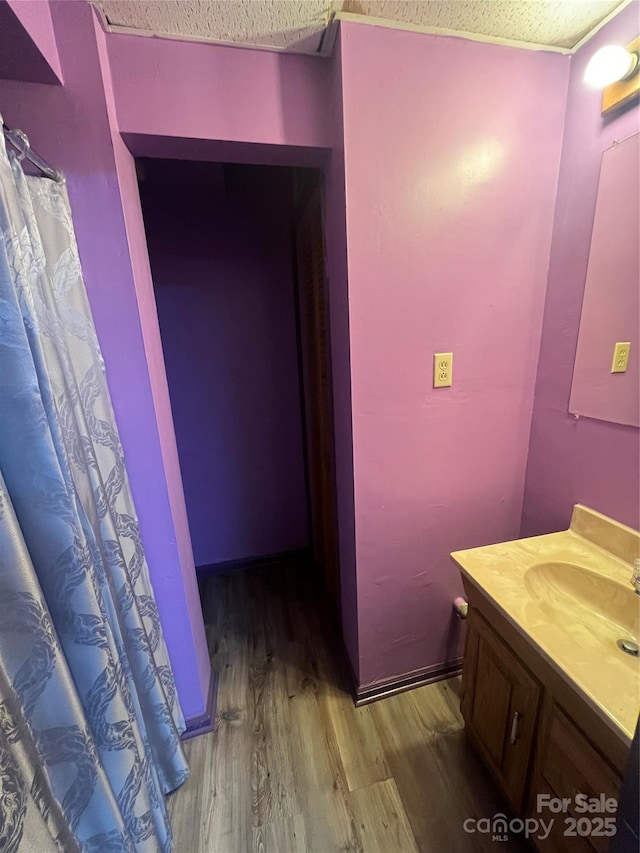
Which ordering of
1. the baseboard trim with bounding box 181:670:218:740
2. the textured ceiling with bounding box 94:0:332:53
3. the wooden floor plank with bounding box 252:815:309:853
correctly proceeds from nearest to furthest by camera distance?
the textured ceiling with bounding box 94:0:332:53
the wooden floor plank with bounding box 252:815:309:853
the baseboard trim with bounding box 181:670:218:740

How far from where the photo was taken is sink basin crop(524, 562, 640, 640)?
1.01 meters

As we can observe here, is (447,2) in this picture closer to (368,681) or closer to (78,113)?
(78,113)

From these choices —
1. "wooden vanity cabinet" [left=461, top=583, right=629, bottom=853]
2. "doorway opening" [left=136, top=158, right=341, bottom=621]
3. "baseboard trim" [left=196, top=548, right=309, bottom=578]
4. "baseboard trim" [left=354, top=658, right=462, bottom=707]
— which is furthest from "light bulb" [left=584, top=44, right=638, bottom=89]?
"baseboard trim" [left=196, top=548, right=309, bottom=578]

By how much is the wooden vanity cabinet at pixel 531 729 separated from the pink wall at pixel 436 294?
0.35m

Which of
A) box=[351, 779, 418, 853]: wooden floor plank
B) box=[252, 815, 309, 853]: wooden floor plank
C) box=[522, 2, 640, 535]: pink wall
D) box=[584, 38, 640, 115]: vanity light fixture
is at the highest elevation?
box=[584, 38, 640, 115]: vanity light fixture

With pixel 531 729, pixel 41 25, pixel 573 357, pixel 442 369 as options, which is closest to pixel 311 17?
pixel 41 25

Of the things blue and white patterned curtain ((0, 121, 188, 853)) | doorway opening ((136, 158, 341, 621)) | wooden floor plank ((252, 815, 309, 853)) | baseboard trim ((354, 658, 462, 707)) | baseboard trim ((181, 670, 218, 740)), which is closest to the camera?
blue and white patterned curtain ((0, 121, 188, 853))

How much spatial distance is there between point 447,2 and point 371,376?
1032mm

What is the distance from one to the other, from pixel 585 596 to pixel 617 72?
4.95 ft

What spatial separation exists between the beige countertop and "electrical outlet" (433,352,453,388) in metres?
0.61

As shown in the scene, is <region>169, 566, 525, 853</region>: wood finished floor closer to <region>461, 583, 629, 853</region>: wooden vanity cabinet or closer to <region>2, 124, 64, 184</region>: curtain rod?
<region>461, 583, 629, 853</region>: wooden vanity cabinet

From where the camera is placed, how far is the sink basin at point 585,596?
1011 mm

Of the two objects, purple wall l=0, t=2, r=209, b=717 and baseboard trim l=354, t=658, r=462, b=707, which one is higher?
purple wall l=0, t=2, r=209, b=717

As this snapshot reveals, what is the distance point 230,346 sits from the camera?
2156mm
